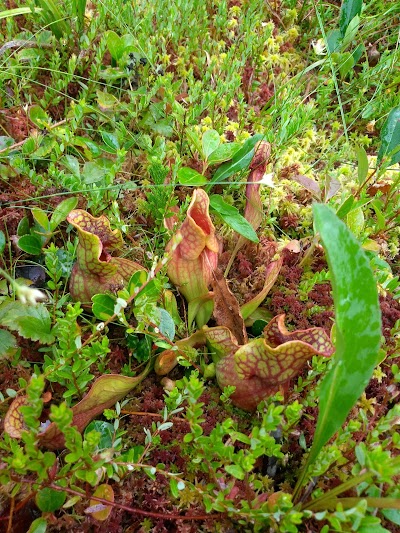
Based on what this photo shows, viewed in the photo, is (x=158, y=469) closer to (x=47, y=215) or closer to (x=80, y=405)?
(x=80, y=405)

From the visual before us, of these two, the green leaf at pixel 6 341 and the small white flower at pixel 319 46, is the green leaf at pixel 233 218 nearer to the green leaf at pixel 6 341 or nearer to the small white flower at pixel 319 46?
the green leaf at pixel 6 341

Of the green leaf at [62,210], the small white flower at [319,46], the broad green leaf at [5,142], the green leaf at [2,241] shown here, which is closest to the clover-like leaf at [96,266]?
the green leaf at [62,210]

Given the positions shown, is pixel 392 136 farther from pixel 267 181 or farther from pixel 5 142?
pixel 5 142

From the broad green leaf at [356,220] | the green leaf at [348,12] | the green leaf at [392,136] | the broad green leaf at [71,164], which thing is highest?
the green leaf at [348,12]

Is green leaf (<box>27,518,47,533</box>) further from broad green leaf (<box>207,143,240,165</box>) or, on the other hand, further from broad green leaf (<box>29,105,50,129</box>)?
broad green leaf (<box>29,105,50,129</box>)

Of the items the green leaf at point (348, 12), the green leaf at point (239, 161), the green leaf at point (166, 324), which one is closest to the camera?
the green leaf at point (166, 324)

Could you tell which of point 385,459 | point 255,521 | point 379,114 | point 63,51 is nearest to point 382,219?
point 379,114
